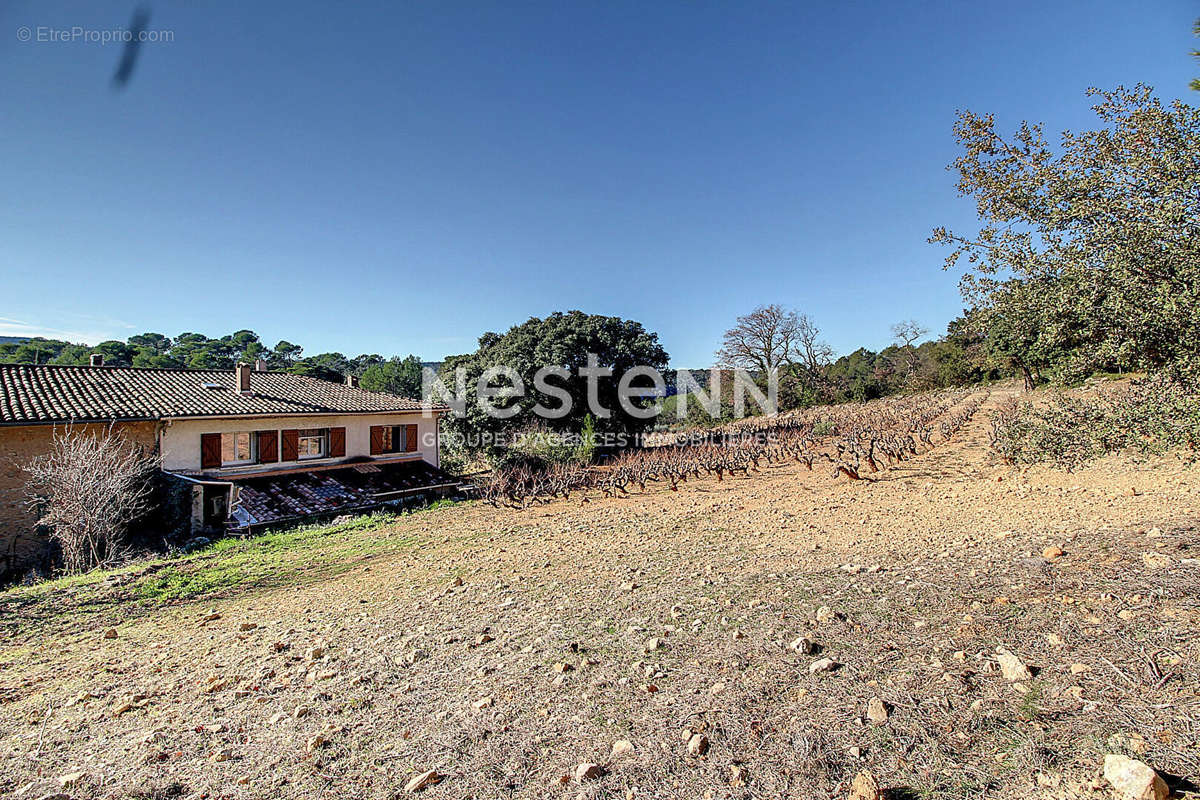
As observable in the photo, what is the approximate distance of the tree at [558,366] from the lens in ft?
75.3

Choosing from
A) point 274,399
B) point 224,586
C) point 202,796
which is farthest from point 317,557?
point 274,399

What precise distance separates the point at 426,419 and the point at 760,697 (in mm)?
20447

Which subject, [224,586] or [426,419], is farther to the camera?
[426,419]

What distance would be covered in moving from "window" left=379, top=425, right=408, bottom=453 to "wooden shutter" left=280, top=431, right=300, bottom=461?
3.26 meters

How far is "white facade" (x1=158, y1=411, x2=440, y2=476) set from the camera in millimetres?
14812

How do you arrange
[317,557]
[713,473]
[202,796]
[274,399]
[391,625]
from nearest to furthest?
[202,796]
[391,625]
[317,557]
[713,473]
[274,399]

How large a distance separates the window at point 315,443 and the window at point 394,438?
2.24m

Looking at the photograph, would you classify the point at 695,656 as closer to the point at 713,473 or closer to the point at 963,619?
the point at 963,619

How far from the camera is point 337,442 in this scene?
18.7 meters

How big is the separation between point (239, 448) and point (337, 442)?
2.96m

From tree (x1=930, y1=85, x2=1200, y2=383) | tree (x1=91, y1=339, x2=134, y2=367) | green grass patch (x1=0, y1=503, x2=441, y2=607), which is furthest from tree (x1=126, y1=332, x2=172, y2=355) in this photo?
tree (x1=930, y1=85, x2=1200, y2=383)

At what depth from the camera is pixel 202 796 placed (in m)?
2.57

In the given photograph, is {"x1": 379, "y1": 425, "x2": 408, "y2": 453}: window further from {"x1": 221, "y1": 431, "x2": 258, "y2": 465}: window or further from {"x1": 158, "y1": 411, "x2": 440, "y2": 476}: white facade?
{"x1": 221, "y1": 431, "x2": 258, "y2": 465}: window

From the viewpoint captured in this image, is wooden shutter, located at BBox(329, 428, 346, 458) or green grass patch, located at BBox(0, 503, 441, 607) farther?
wooden shutter, located at BBox(329, 428, 346, 458)
